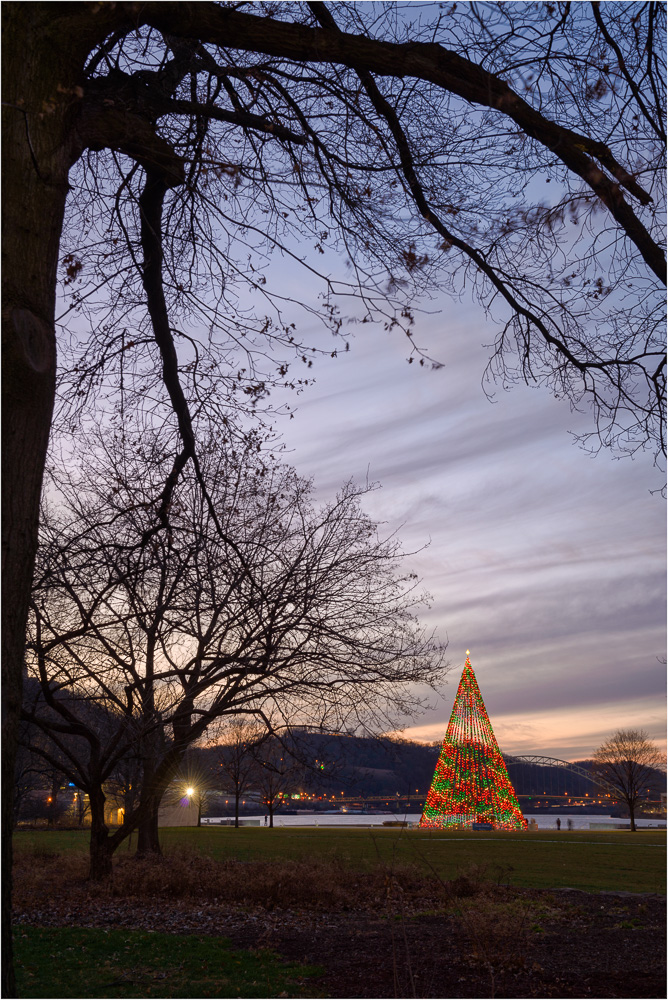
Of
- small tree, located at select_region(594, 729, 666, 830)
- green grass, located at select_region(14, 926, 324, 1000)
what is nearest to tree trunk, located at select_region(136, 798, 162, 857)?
green grass, located at select_region(14, 926, 324, 1000)

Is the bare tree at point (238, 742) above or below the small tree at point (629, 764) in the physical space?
above

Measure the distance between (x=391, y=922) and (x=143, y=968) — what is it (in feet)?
14.5

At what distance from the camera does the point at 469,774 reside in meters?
32.3

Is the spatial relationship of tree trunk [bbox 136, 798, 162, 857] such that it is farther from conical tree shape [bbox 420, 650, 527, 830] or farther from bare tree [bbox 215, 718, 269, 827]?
conical tree shape [bbox 420, 650, 527, 830]

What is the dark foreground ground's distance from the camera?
241 inches

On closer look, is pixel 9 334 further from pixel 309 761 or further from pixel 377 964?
pixel 309 761

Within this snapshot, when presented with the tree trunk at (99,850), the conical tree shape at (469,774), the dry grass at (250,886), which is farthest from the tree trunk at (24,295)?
the conical tree shape at (469,774)

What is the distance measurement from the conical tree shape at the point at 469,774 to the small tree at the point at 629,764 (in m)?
14.0

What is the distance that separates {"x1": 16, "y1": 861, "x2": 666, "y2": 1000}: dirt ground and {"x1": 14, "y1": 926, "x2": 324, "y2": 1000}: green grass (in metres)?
0.39

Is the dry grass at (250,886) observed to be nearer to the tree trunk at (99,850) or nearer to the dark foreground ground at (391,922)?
the dark foreground ground at (391,922)

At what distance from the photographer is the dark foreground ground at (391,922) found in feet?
20.1

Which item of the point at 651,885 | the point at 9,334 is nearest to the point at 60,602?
the point at 9,334

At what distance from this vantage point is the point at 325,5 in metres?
5.21

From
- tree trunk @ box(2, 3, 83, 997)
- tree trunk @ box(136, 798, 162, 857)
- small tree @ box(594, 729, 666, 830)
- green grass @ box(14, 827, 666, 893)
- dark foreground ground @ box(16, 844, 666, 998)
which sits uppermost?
tree trunk @ box(2, 3, 83, 997)
